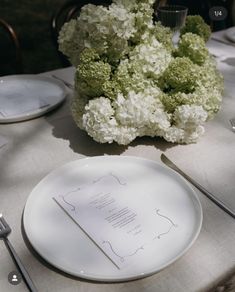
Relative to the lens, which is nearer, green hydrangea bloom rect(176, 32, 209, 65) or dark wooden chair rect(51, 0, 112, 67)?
green hydrangea bloom rect(176, 32, 209, 65)

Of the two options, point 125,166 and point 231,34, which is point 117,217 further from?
point 231,34

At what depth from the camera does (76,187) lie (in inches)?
28.2

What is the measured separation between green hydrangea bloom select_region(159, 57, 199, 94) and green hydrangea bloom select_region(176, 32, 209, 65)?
36 mm

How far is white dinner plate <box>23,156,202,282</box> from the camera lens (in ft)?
1.78

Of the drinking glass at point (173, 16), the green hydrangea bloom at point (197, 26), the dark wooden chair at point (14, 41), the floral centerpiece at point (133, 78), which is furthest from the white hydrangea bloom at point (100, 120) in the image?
the dark wooden chair at point (14, 41)

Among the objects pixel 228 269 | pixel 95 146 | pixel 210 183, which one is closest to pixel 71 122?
pixel 95 146

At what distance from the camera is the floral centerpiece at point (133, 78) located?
2.61 feet

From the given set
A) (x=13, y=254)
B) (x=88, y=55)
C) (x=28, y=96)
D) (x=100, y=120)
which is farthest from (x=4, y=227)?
(x=28, y=96)

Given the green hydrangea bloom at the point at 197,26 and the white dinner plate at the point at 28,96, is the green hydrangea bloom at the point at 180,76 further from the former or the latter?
the white dinner plate at the point at 28,96

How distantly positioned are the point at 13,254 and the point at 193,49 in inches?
23.7

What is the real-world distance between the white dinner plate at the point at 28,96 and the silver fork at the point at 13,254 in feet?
1.31

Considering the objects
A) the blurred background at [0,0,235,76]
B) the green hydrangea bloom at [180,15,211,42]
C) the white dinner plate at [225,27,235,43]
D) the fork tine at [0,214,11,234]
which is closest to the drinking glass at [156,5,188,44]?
the green hydrangea bloom at [180,15,211,42]

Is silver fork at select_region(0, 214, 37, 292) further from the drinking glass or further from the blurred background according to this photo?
the blurred background

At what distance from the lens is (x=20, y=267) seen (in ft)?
1.81
